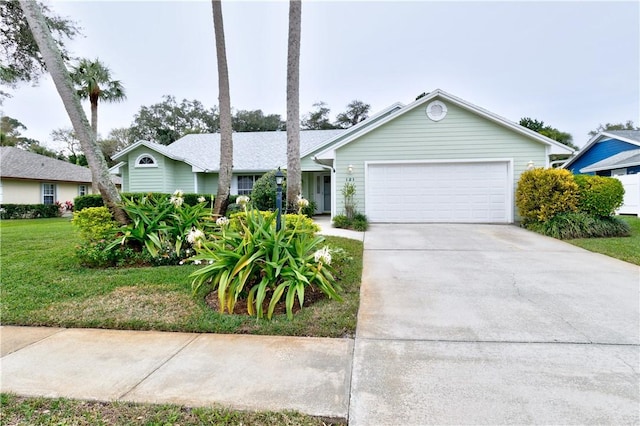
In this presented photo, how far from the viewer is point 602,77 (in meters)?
16.4

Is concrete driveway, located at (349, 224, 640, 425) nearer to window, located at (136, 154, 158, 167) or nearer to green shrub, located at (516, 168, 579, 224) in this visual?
green shrub, located at (516, 168, 579, 224)

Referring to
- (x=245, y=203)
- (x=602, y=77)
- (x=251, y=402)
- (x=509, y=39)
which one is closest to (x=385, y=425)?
(x=251, y=402)

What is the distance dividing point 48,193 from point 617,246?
27.3 m

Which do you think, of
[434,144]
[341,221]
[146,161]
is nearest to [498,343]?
[341,221]

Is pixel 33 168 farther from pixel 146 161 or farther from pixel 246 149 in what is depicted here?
pixel 246 149

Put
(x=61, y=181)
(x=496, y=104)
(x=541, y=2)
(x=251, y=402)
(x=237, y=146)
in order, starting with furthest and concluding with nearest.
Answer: (x=496, y=104), (x=61, y=181), (x=237, y=146), (x=541, y=2), (x=251, y=402)

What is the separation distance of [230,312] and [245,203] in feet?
6.23

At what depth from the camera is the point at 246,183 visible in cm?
1789

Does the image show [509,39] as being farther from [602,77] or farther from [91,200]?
[91,200]

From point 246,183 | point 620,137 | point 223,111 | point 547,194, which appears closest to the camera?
point 223,111

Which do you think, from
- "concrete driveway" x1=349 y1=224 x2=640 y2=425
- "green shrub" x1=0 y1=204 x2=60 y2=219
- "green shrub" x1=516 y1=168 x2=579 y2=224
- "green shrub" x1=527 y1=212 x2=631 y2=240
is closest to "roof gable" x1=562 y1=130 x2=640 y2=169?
"green shrub" x1=516 y1=168 x2=579 y2=224

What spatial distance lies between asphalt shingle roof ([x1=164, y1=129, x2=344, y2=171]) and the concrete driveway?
12.0 m

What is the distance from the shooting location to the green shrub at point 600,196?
8.75 m

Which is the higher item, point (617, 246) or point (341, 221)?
point (341, 221)
